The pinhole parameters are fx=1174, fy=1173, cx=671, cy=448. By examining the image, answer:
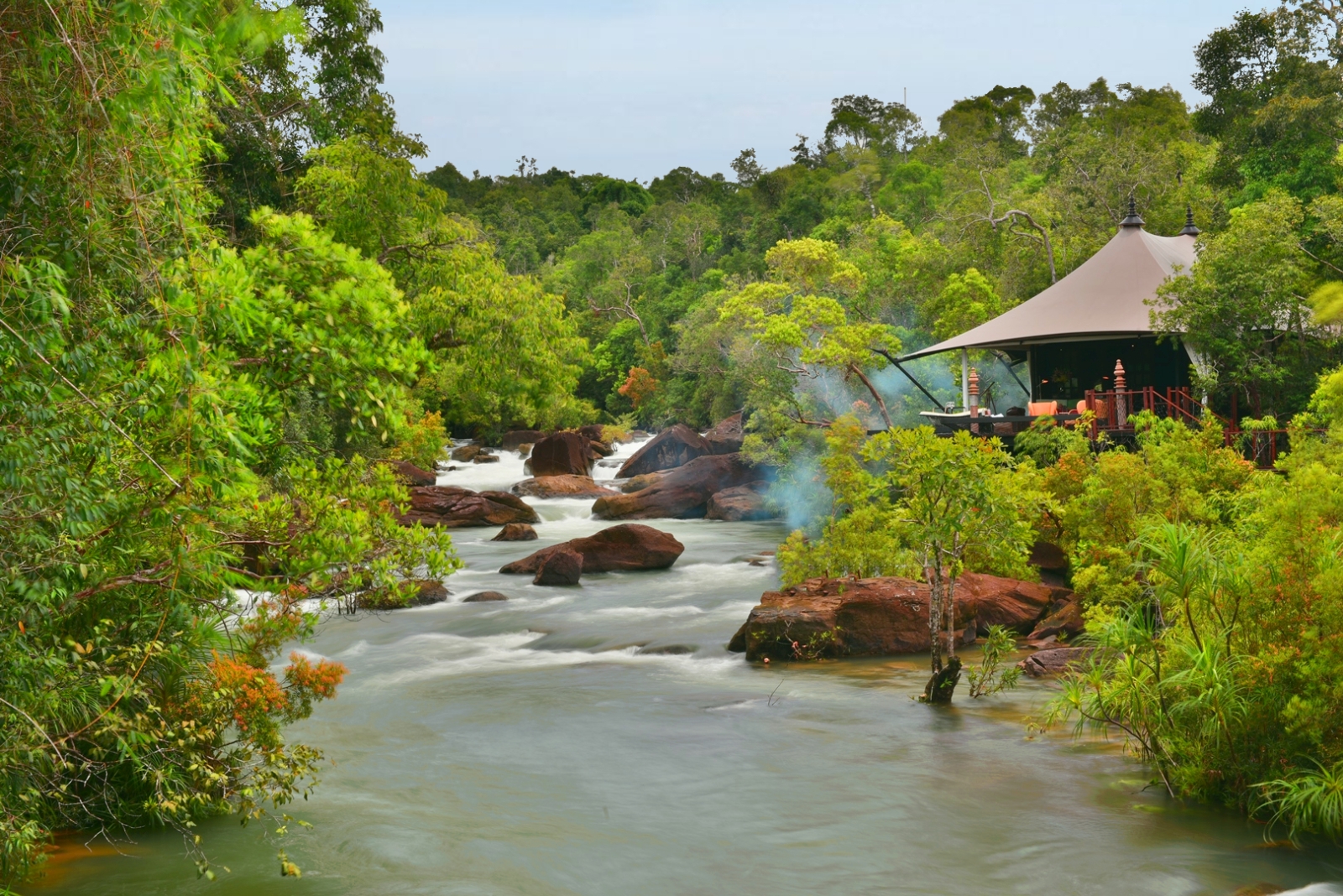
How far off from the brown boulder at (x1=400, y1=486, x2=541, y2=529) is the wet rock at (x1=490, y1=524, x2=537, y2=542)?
5.11ft

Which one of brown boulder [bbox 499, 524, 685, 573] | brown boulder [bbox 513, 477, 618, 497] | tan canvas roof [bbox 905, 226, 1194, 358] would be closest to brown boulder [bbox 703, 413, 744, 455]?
brown boulder [bbox 513, 477, 618, 497]

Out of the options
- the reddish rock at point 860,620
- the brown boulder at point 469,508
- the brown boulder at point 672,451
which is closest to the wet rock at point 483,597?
the reddish rock at point 860,620

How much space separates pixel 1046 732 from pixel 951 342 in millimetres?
15647

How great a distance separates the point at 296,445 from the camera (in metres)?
7.60

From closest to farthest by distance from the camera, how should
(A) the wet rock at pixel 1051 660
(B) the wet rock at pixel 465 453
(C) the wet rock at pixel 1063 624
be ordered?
(A) the wet rock at pixel 1051 660 < (C) the wet rock at pixel 1063 624 < (B) the wet rock at pixel 465 453

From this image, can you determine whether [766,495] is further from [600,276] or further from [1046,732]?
[600,276]

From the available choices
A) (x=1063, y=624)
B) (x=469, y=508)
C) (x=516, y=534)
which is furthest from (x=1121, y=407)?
(x=469, y=508)

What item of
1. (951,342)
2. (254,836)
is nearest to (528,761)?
(254,836)

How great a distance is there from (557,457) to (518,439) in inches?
230

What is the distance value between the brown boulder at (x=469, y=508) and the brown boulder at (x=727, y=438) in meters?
8.32

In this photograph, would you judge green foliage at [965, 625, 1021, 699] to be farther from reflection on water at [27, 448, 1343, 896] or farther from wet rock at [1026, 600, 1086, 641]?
wet rock at [1026, 600, 1086, 641]

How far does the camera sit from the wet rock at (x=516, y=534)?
2464cm

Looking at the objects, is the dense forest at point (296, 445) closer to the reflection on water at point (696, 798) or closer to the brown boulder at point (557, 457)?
the reflection on water at point (696, 798)

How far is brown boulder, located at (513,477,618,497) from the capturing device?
31366mm
